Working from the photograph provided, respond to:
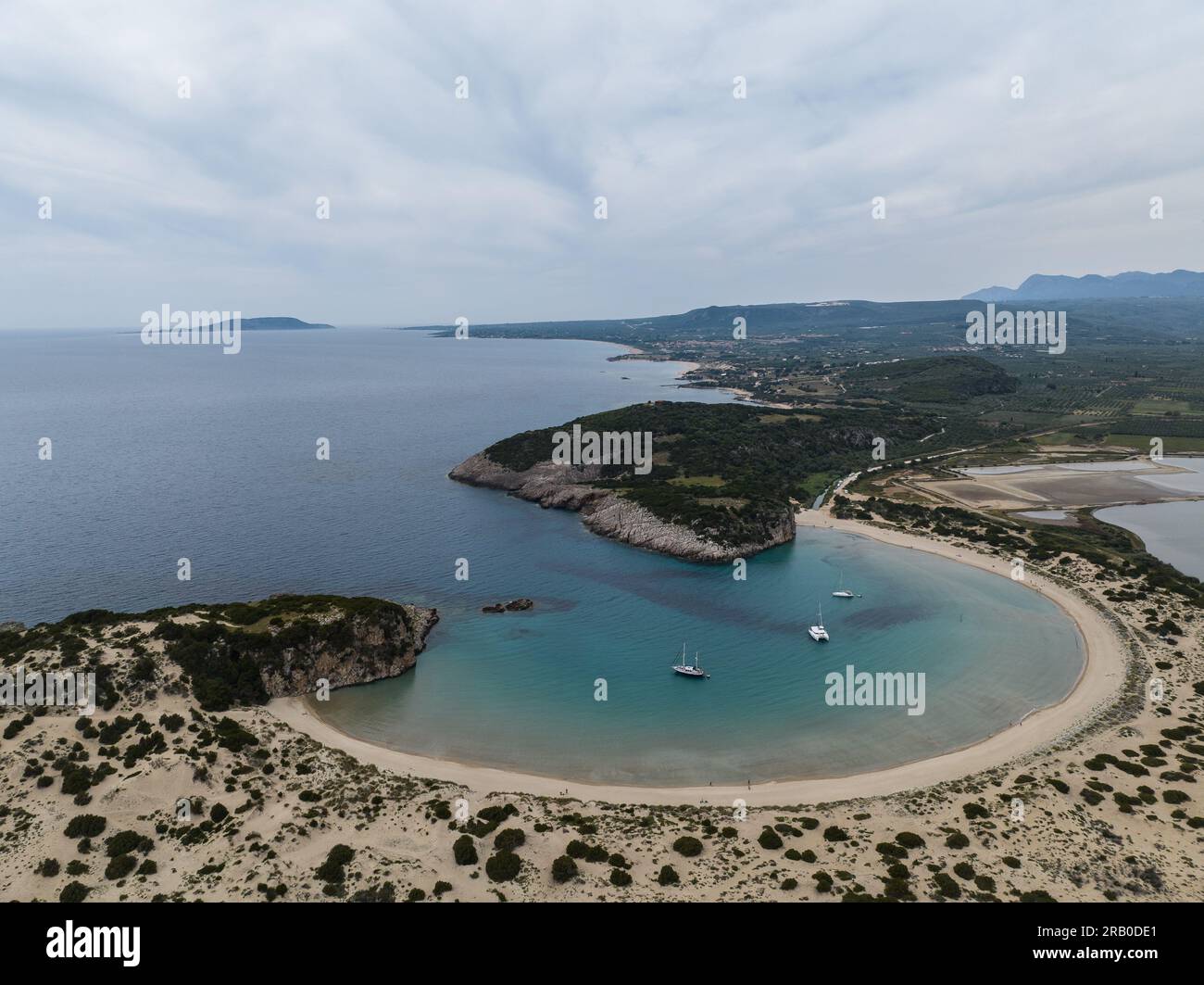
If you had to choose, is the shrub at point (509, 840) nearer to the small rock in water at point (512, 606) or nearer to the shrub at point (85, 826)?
the shrub at point (85, 826)

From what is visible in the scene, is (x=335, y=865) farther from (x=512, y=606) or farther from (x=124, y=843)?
(x=512, y=606)

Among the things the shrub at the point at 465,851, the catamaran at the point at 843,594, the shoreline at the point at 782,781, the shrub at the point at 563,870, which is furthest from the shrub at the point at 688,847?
the catamaran at the point at 843,594

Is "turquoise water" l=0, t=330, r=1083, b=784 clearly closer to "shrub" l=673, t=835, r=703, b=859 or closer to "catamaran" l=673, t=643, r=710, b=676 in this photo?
"catamaran" l=673, t=643, r=710, b=676

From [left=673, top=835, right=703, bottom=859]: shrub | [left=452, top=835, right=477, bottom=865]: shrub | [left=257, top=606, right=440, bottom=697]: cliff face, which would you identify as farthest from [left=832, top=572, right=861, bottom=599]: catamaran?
[left=452, top=835, right=477, bottom=865]: shrub

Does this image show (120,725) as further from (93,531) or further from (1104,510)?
(1104,510)

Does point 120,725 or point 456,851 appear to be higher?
point 120,725

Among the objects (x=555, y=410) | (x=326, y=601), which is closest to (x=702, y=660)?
(x=326, y=601)

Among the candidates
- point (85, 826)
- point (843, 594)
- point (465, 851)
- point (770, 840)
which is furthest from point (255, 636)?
point (843, 594)
